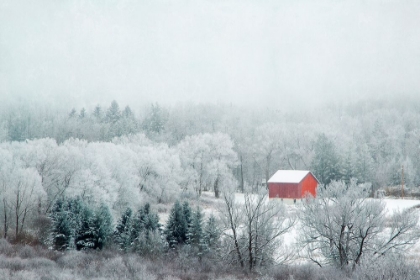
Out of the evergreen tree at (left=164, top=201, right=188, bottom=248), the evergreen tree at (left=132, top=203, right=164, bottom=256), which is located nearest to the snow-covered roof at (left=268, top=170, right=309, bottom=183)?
the evergreen tree at (left=164, top=201, right=188, bottom=248)

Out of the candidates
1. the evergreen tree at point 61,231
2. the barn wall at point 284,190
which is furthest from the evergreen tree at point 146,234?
the barn wall at point 284,190

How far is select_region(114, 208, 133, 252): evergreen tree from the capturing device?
28.5 m

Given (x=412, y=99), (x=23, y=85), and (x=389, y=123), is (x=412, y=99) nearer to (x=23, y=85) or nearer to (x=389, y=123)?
(x=389, y=123)

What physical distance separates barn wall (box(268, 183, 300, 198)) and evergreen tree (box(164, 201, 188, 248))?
30.7m

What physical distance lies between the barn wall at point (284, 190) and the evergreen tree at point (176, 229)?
3070 centimetres

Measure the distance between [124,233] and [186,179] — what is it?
3140 centimetres

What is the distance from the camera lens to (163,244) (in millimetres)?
27984

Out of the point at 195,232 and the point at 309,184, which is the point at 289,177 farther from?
the point at 195,232

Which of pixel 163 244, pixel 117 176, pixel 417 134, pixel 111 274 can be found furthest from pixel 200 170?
pixel 417 134

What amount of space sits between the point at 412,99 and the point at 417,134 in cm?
7600

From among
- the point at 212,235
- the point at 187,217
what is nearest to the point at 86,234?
the point at 187,217

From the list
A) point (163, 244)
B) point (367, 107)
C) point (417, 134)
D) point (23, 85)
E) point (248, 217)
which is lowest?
point (163, 244)

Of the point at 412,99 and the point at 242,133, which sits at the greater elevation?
the point at 412,99

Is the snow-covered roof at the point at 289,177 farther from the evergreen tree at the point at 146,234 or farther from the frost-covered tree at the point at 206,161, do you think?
the evergreen tree at the point at 146,234
